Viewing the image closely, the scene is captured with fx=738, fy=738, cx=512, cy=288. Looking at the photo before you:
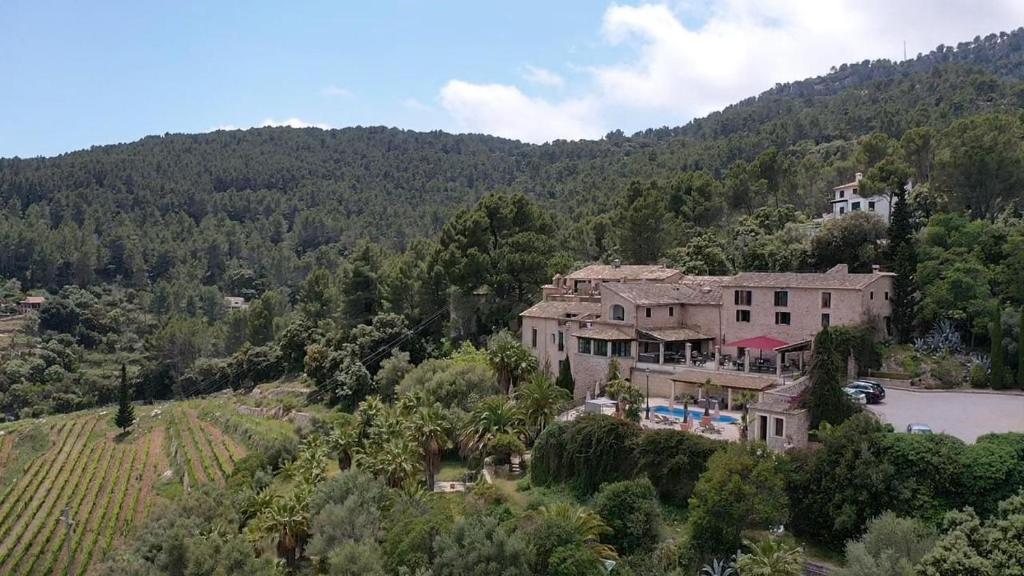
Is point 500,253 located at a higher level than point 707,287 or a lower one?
higher

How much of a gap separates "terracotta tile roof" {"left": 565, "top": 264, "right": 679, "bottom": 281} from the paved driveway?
17.0m

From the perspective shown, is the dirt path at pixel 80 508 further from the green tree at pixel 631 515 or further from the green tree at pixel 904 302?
the green tree at pixel 904 302

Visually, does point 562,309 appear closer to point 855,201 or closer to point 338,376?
point 338,376

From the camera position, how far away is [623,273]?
5056 cm

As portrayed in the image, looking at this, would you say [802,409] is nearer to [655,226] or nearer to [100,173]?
[655,226]

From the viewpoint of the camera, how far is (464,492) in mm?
33750

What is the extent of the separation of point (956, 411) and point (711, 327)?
1402 cm

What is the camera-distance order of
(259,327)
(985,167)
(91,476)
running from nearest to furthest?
(985,167), (91,476), (259,327)

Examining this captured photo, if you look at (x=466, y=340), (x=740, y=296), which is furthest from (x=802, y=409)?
(x=466, y=340)

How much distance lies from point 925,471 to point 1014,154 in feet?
113

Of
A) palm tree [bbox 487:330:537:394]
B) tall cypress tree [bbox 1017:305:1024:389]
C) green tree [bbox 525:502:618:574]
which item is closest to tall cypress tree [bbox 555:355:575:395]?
palm tree [bbox 487:330:537:394]

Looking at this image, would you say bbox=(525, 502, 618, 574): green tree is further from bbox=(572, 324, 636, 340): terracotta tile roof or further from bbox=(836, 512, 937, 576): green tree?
bbox=(572, 324, 636, 340): terracotta tile roof

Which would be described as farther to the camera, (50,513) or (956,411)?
(50,513)

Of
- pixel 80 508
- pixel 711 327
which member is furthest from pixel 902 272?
pixel 80 508
